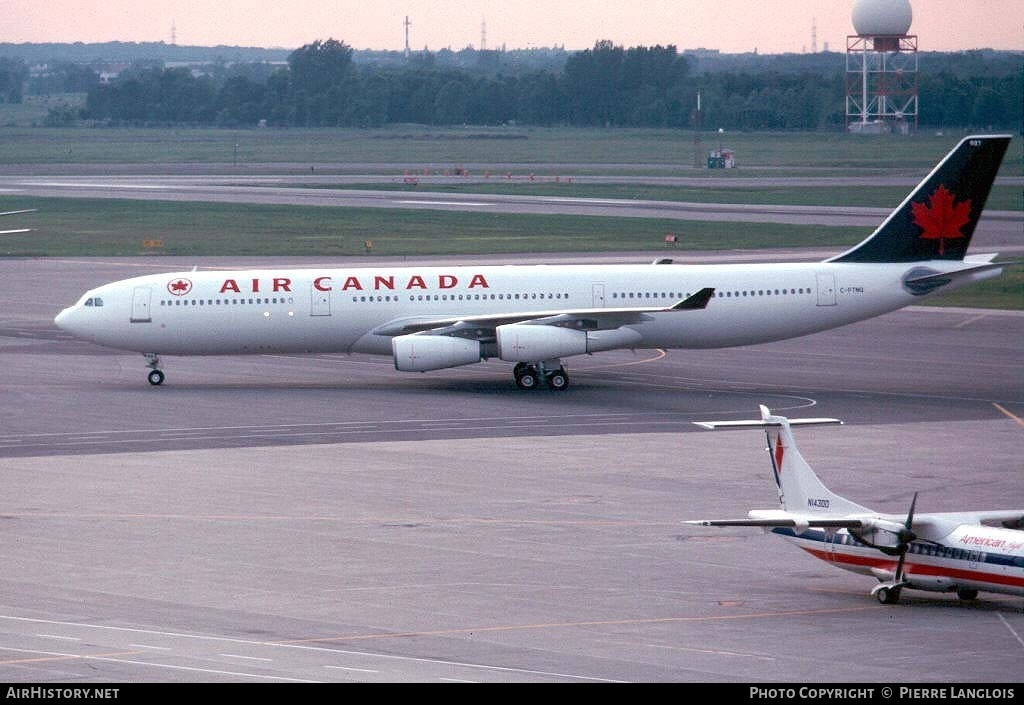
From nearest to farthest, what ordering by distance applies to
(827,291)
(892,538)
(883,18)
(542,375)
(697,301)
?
1. (892,538)
2. (697,301)
3. (542,375)
4. (827,291)
5. (883,18)

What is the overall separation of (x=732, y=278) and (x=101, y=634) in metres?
33.6

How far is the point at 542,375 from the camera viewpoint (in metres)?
56.7

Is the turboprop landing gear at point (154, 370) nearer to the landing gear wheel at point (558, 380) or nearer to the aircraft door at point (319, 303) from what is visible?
the aircraft door at point (319, 303)

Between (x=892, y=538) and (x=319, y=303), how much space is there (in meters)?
30.7

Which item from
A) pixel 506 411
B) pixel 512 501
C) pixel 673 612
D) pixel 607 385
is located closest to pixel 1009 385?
pixel 607 385

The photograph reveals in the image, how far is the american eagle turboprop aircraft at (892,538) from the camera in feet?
95.2

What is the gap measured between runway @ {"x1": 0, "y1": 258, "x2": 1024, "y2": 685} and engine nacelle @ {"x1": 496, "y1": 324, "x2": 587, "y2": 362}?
146 centimetres

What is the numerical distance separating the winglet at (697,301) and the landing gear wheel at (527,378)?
5470mm

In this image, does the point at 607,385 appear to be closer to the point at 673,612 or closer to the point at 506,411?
the point at 506,411

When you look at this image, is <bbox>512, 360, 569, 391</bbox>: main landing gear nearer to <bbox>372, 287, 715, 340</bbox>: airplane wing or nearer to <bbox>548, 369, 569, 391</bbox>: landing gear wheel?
<bbox>548, 369, 569, 391</bbox>: landing gear wheel

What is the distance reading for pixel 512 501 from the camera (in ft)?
128

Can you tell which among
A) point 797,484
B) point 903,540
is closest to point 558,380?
point 797,484

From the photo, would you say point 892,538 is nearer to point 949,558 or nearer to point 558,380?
point 949,558

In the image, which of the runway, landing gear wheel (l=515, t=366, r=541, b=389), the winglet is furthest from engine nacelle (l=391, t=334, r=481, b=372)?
the winglet
